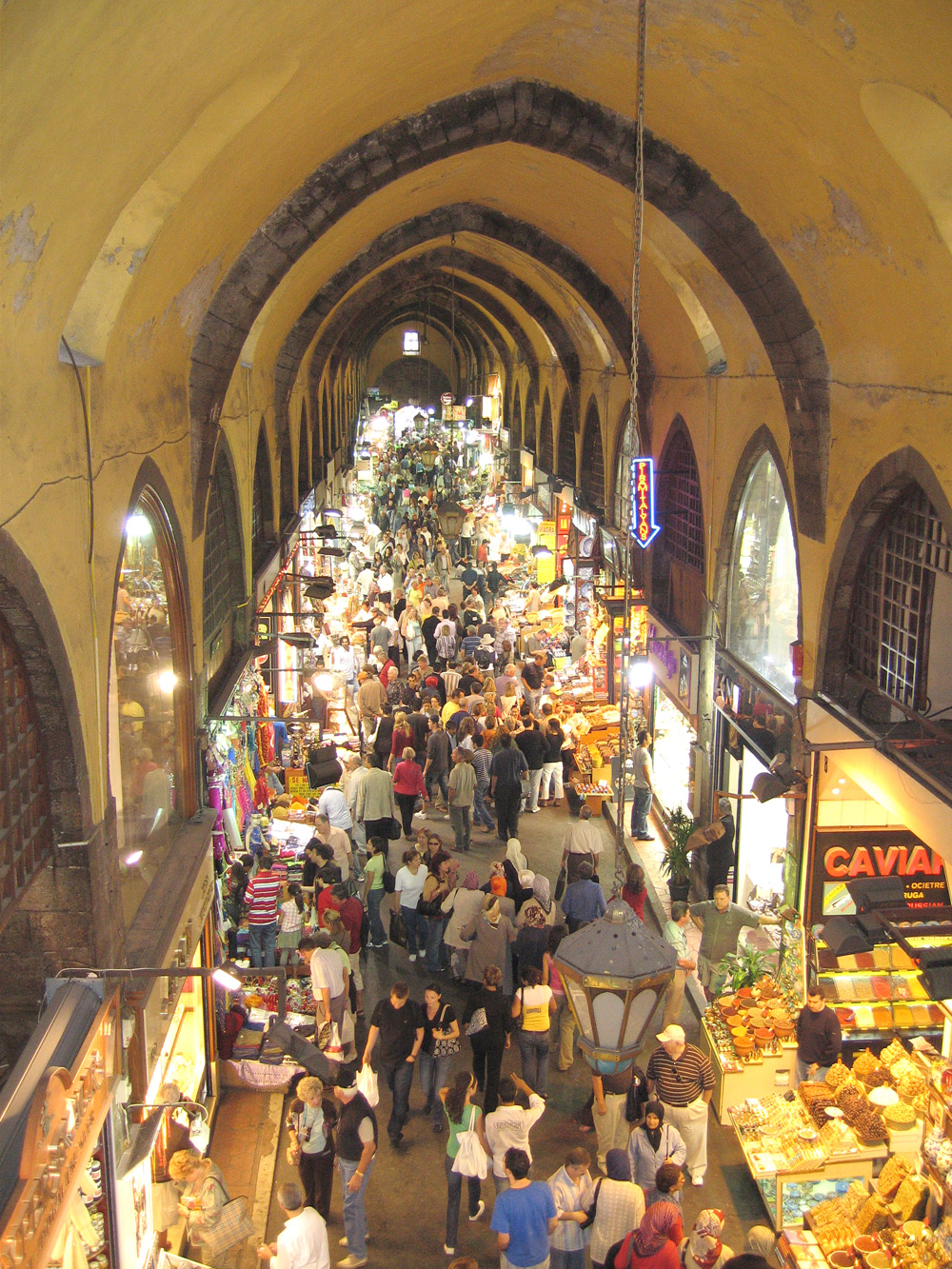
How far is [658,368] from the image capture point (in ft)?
40.9

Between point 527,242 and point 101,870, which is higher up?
point 527,242

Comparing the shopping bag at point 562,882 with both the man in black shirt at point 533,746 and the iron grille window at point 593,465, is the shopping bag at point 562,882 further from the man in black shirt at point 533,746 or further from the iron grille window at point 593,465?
the iron grille window at point 593,465

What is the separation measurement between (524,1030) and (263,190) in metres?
5.31

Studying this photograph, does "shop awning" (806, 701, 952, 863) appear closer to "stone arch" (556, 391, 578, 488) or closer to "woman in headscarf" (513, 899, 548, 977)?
"woman in headscarf" (513, 899, 548, 977)

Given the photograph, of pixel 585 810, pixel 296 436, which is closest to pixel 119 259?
pixel 585 810

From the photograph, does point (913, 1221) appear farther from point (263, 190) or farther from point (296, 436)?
point (296, 436)

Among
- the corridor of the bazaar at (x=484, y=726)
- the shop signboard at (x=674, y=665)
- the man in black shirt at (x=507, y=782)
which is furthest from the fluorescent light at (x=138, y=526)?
the shop signboard at (x=674, y=665)

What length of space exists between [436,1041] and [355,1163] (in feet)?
2.97

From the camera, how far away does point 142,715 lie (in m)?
6.70

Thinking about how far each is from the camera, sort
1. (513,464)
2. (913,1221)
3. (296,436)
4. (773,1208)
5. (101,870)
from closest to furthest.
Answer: (101,870) < (913,1221) < (773,1208) < (296,436) < (513,464)

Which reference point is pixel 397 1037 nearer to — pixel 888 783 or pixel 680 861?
pixel 888 783

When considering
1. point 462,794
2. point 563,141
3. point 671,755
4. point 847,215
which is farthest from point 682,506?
point 847,215

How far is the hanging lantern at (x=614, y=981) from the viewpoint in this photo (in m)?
4.22

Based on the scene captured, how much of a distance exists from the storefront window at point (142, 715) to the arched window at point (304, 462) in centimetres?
972
